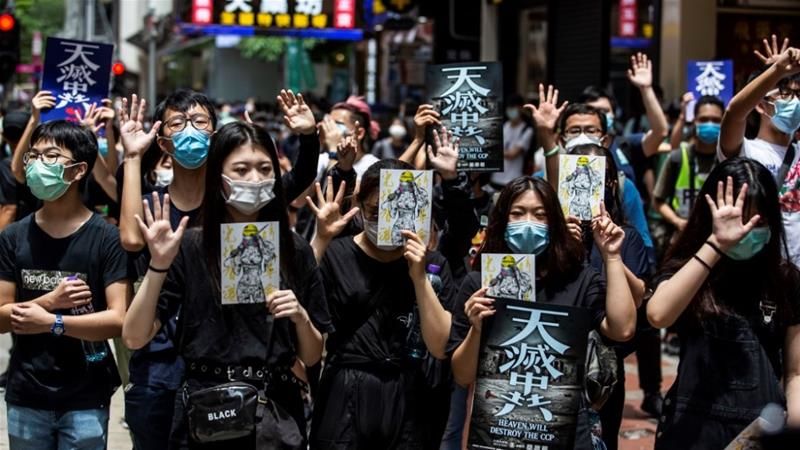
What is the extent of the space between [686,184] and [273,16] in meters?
6.04

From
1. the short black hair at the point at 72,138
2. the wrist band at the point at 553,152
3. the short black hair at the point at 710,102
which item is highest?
the short black hair at the point at 710,102

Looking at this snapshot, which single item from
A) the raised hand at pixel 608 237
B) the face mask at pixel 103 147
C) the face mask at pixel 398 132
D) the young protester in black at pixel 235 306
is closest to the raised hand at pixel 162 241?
the young protester in black at pixel 235 306

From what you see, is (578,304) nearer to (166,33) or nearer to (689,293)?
(689,293)

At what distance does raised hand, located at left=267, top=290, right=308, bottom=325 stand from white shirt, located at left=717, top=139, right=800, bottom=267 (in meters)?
2.42

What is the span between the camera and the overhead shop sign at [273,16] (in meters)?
13.9

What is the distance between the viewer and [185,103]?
5641 mm

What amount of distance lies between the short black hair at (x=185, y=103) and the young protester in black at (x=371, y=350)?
2.62ft

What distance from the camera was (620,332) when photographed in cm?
472

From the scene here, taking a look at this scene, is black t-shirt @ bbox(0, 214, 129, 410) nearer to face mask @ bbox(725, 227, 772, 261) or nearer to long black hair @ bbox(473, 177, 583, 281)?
long black hair @ bbox(473, 177, 583, 281)

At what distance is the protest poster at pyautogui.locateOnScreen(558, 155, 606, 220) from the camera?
5.71 metres

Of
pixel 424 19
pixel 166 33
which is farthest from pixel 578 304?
pixel 166 33

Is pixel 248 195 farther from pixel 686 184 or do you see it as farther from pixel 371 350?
pixel 686 184

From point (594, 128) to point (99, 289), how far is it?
2866 mm

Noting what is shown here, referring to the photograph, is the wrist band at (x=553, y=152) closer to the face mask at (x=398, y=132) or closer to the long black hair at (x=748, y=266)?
the long black hair at (x=748, y=266)
